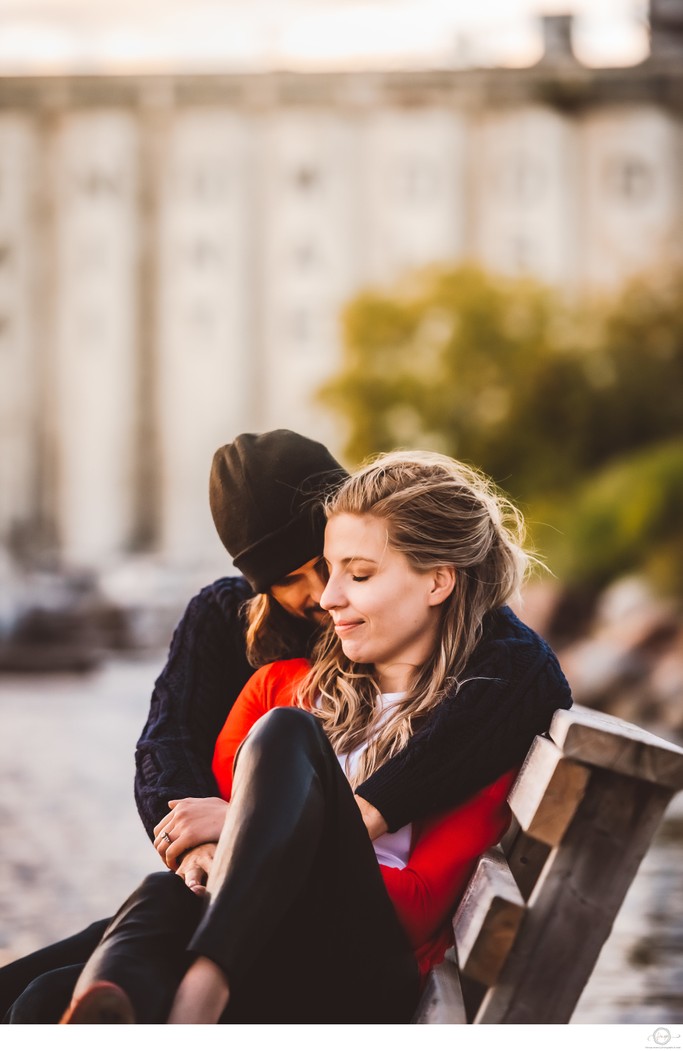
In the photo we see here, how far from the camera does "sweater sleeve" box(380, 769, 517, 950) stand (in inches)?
66.9

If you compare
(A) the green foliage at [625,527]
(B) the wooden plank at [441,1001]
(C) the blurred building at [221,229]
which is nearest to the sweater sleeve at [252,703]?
(B) the wooden plank at [441,1001]

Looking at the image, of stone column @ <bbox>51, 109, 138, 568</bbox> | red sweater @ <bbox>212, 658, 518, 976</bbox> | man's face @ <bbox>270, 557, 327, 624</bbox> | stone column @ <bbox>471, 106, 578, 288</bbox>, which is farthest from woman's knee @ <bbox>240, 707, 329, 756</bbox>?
stone column @ <bbox>51, 109, 138, 568</bbox>

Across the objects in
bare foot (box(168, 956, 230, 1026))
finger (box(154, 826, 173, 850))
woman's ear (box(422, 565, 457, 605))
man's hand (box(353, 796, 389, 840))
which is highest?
woman's ear (box(422, 565, 457, 605))

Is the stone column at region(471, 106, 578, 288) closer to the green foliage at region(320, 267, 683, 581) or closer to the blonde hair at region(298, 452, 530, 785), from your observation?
the green foliage at region(320, 267, 683, 581)

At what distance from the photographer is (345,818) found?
1.57 metres

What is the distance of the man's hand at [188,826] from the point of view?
174cm

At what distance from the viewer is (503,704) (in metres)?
1.70

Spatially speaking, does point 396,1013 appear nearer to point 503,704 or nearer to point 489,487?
point 503,704

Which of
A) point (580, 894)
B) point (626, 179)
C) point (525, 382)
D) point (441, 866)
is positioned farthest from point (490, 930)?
point (626, 179)

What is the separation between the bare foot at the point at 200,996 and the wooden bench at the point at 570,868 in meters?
0.26

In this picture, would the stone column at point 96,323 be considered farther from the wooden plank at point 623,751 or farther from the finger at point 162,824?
the wooden plank at point 623,751

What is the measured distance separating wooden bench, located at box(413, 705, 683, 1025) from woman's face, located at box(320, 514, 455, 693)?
0.32 meters

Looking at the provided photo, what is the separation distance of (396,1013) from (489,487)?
0.73 metres

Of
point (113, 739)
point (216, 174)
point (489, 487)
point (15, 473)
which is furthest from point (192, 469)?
point (489, 487)
